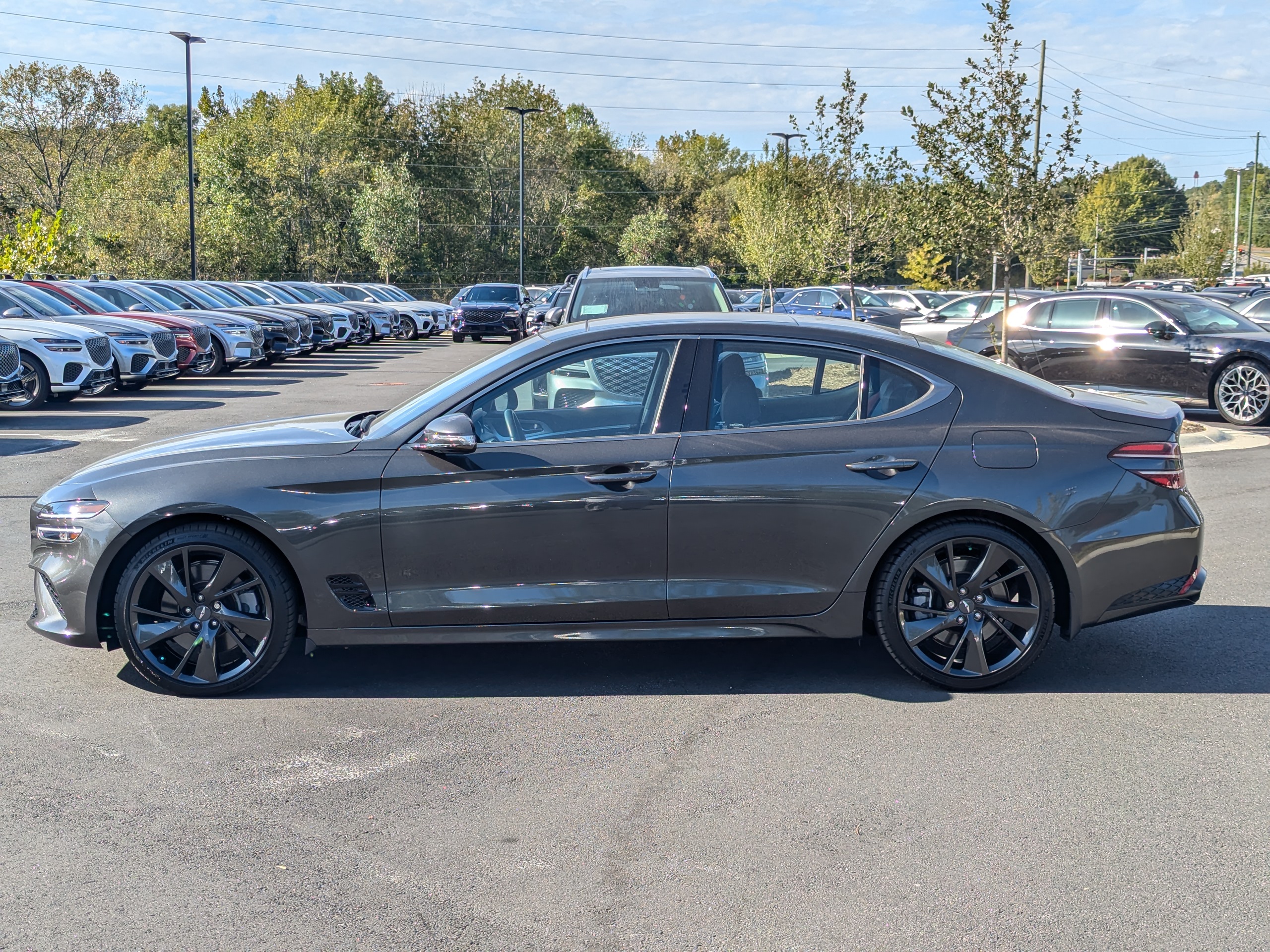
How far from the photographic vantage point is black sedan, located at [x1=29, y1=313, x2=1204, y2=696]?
16.5ft

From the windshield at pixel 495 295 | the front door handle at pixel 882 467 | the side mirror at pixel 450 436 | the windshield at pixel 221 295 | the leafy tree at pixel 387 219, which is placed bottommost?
the front door handle at pixel 882 467

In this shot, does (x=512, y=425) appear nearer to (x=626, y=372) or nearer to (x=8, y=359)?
(x=626, y=372)

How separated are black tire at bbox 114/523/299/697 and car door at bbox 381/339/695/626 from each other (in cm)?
50

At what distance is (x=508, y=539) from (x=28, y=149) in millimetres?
68071

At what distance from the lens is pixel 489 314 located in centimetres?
3653

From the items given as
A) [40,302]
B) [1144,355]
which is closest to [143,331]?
[40,302]

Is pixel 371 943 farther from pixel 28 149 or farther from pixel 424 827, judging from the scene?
pixel 28 149

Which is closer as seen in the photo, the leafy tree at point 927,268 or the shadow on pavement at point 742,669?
the shadow on pavement at point 742,669

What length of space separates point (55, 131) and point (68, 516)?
219ft

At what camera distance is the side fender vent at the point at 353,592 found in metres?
5.05

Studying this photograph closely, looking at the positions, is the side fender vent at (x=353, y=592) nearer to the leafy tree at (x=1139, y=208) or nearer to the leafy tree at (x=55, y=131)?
the leafy tree at (x=55, y=131)

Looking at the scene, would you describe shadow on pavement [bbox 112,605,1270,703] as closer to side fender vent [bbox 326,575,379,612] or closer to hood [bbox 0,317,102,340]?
side fender vent [bbox 326,575,379,612]

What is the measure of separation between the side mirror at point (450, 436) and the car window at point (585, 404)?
139mm

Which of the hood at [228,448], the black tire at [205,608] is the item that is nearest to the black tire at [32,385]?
the hood at [228,448]
